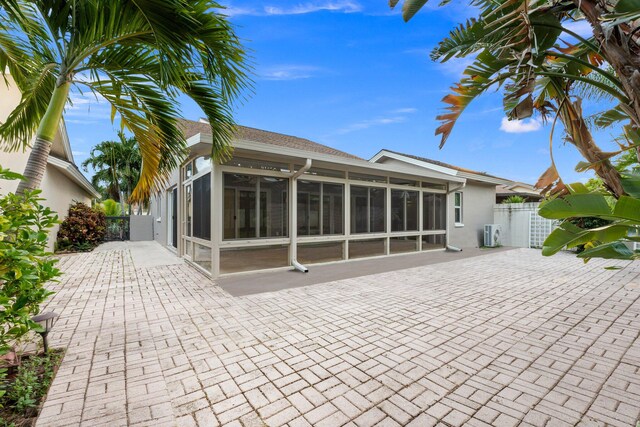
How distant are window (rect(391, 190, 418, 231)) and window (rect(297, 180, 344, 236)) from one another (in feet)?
8.06

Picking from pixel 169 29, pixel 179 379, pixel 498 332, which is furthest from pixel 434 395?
pixel 169 29

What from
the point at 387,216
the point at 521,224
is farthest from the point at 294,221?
the point at 521,224

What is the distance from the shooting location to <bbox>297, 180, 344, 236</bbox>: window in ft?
26.4

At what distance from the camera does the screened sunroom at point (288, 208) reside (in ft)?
22.4

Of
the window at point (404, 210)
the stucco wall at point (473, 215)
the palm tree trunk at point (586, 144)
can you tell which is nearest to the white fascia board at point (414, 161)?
the stucco wall at point (473, 215)

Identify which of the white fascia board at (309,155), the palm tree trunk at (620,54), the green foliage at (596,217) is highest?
the white fascia board at (309,155)

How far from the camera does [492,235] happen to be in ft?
43.1

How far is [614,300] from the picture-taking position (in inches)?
199

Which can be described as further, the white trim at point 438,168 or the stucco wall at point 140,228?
the stucco wall at point 140,228

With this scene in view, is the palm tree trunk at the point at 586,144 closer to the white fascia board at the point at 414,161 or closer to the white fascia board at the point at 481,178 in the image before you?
the white fascia board at the point at 414,161

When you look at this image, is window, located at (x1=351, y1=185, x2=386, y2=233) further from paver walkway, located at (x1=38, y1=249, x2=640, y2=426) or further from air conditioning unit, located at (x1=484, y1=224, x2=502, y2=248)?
air conditioning unit, located at (x1=484, y1=224, x2=502, y2=248)

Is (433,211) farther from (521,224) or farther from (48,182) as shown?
(48,182)

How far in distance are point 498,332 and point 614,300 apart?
3.14 m

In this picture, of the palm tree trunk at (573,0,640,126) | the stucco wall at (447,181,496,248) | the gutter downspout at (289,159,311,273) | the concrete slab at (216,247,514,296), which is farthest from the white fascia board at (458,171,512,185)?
the palm tree trunk at (573,0,640,126)
